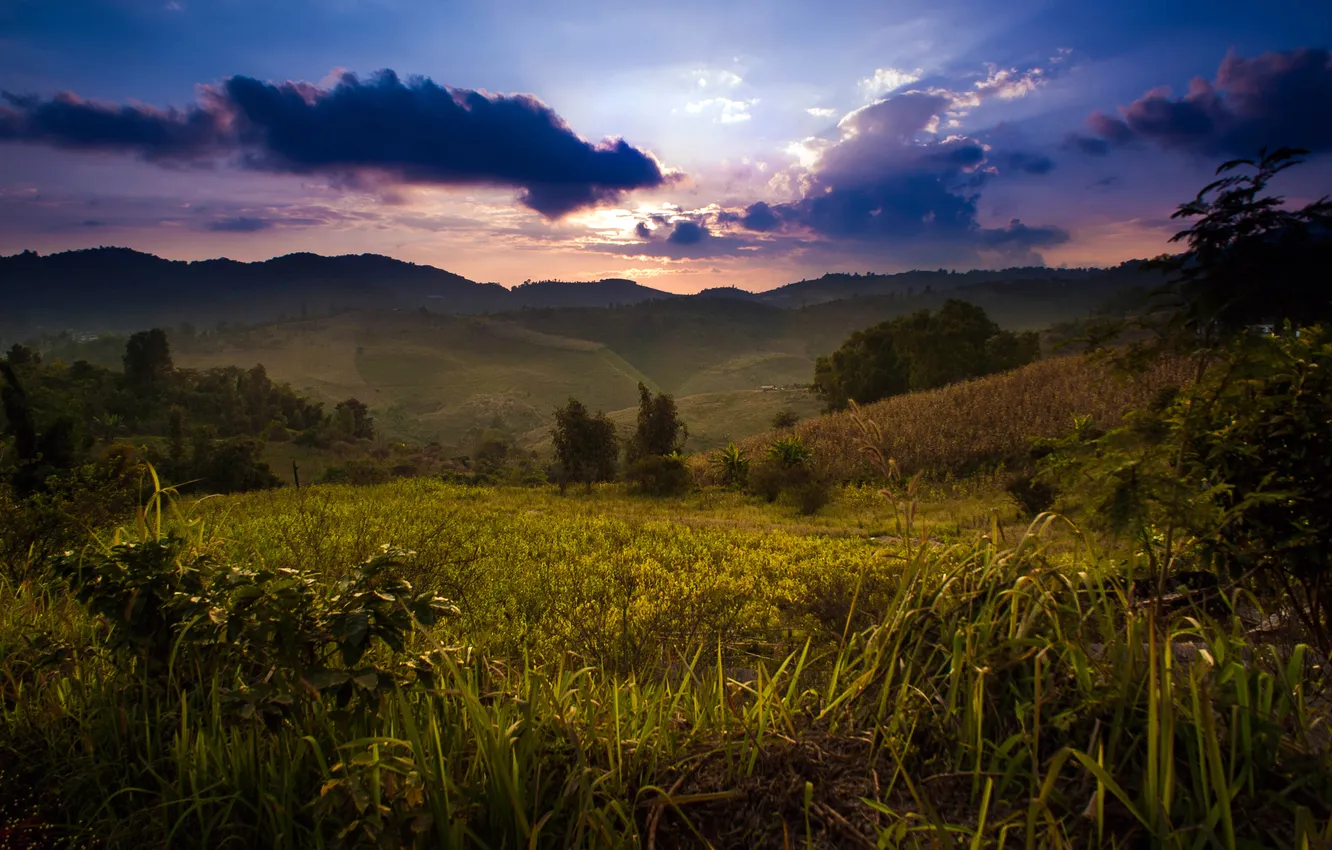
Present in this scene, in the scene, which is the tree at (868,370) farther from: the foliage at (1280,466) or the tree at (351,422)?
the tree at (351,422)

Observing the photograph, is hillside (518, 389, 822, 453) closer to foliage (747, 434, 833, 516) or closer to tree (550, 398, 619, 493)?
tree (550, 398, 619, 493)

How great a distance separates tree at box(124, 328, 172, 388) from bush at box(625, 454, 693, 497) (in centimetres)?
5888

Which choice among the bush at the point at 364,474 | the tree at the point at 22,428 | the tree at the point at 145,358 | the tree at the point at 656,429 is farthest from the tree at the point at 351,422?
the tree at the point at 22,428

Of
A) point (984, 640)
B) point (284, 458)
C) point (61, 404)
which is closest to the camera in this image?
point (984, 640)

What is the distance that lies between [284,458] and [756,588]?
49.9m

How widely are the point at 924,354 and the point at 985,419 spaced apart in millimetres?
16464

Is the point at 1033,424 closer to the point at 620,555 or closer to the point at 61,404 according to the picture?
the point at 620,555

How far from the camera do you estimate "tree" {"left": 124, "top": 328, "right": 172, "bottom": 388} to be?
5950cm

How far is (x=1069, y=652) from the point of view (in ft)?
6.16

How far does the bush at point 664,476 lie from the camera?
23.1 m

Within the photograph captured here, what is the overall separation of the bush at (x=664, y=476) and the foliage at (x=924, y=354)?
58.8 feet

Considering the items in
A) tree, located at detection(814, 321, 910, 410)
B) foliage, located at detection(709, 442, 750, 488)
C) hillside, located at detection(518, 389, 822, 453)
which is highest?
tree, located at detection(814, 321, 910, 410)

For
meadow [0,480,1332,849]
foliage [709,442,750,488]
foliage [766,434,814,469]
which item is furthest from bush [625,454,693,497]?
meadow [0,480,1332,849]

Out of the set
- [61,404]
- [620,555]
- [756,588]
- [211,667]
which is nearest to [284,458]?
[61,404]
